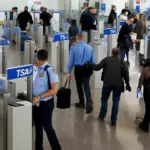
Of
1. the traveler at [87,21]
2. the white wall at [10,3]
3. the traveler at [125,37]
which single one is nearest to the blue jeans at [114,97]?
the traveler at [125,37]

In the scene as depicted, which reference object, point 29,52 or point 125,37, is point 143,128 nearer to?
point 29,52

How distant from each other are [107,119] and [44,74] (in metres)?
2.73

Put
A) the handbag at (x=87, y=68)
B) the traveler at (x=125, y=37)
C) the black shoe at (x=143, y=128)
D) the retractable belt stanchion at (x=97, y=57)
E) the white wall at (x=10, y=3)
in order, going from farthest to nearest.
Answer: the white wall at (x=10, y=3) < the traveler at (x=125, y=37) < the retractable belt stanchion at (x=97, y=57) < the handbag at (x=87, y=68) < the black shoe at (x=143, y=128)

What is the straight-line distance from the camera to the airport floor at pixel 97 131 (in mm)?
6188

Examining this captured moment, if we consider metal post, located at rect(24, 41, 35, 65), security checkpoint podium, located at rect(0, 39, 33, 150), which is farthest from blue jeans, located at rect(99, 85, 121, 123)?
security checkpoint podium, located at rect(0, 39, 33, 150)

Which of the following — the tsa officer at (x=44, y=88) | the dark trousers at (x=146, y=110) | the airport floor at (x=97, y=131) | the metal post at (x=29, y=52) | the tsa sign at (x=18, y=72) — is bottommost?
the airport floor at (x=97, y=131)

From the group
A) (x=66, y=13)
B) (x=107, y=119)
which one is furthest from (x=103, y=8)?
(x=107, y=119)

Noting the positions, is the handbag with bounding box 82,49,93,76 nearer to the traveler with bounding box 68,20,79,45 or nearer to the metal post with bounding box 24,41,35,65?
the metal post with bounding box 24,41,35,65

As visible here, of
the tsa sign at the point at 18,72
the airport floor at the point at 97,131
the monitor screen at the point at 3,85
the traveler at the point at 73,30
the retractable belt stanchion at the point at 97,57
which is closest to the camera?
the tsa sign at the point at 18,72

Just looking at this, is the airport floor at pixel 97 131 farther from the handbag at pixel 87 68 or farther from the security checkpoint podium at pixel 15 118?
the security checkpoint podium at pixel 15 118

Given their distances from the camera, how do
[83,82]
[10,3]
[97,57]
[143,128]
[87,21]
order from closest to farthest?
[143,128] < [83,82] < [97,57] < [87,21] < [10,3]

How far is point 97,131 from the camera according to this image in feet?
22.4

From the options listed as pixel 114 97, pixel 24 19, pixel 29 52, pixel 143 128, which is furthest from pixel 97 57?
pixel 24 19

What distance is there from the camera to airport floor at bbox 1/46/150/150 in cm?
619
